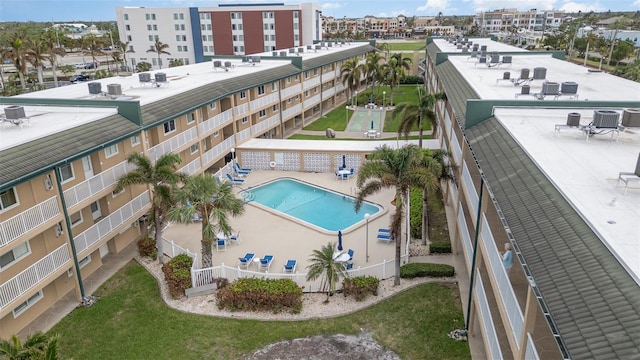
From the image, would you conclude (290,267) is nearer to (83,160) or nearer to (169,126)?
(83,160)

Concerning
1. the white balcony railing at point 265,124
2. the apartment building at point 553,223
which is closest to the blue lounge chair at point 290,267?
the apartment building at point 553,223

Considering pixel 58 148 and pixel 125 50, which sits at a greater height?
pixel 125 50

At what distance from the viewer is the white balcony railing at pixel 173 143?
2618 cm

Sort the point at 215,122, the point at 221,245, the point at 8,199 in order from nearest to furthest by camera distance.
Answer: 1. the point at 8,199
2. the point at 221,245
3. the point at 215,122

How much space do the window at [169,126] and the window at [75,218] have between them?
8.50 meters

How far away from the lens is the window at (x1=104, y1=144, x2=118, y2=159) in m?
22.7

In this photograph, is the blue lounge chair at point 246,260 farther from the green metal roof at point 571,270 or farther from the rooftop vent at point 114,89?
the rooftop vent at point 114,89

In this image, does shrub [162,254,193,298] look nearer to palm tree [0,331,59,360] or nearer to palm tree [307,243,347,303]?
palm tree [307,243,347,303]

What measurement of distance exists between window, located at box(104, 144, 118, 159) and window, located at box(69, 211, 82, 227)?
3.19 metres

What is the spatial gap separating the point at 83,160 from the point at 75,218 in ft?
9.28

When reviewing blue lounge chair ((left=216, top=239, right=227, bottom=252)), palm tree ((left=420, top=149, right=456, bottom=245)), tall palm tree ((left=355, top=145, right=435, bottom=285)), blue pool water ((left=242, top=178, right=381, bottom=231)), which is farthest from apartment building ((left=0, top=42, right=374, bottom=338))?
palm tree ((left=420, top=149, right=456, bottom=245))

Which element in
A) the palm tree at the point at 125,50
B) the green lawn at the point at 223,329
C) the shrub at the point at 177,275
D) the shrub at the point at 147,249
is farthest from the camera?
the palm tree at the point at 125,50

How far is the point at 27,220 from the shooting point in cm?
1728

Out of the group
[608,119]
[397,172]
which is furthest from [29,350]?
[608,119]
